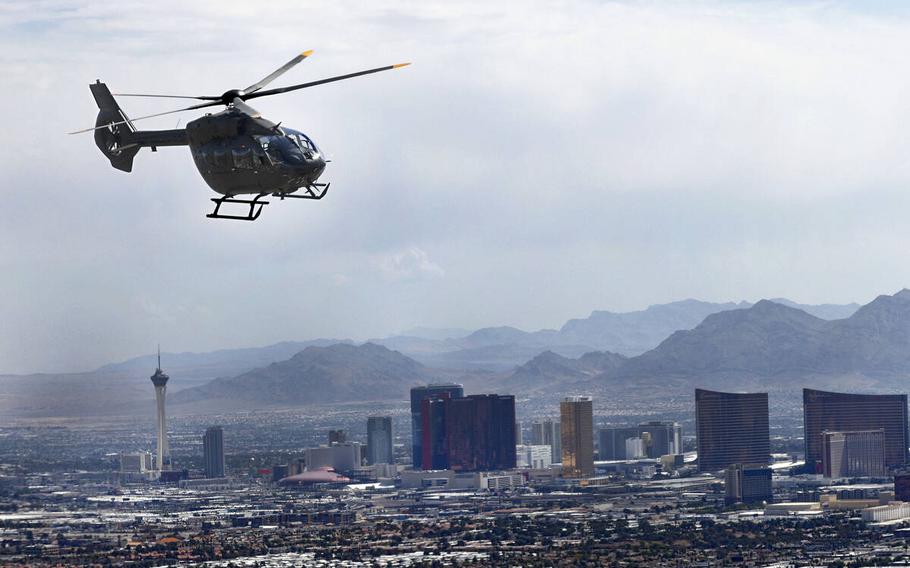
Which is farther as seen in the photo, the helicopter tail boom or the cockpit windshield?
the helicopter tail boom

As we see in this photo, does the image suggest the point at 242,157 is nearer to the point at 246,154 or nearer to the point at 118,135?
the point at 246,154

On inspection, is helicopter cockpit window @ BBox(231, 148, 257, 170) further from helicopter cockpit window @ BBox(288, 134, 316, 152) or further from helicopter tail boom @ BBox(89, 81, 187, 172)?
helicopter tail boom @ BBox(89, 81, 187, 172)

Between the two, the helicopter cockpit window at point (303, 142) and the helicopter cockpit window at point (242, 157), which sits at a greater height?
the helicopter cockpit window at point (303, 142)

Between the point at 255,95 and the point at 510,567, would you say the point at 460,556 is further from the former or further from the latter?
the point at 255,95

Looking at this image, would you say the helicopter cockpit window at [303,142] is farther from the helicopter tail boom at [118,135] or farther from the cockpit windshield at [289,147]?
the helicopter tail boom at [118,135]

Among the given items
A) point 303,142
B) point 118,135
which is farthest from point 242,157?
point 118,135
